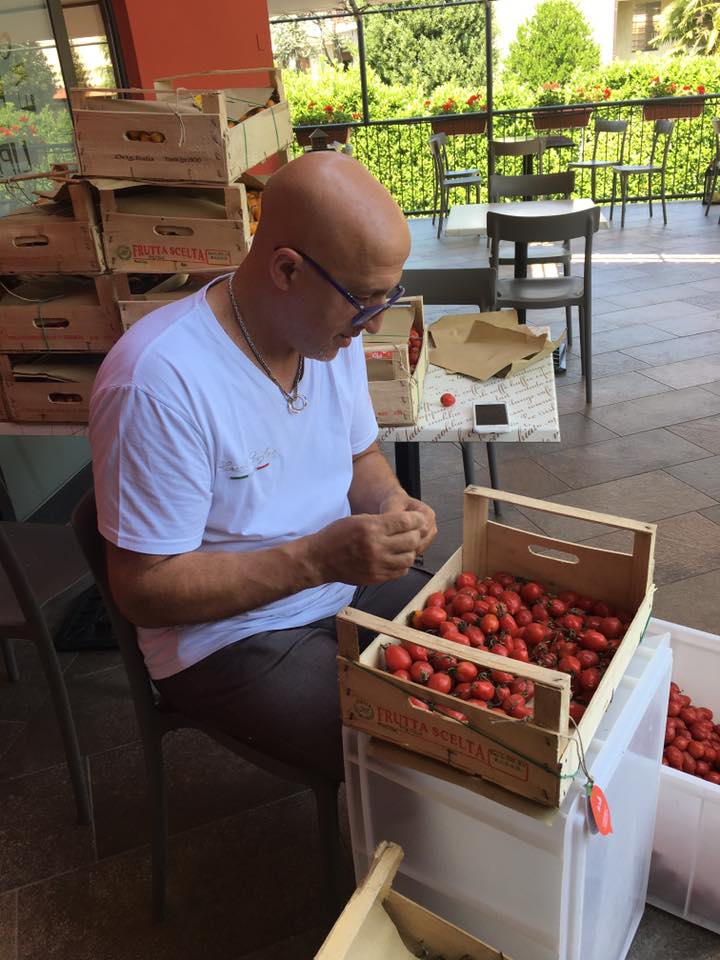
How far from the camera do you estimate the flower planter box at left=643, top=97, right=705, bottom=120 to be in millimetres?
9070

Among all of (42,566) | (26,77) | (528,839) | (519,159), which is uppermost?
A: (26,77)

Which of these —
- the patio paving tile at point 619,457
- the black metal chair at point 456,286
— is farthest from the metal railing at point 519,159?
the black metal chair at point 456,286

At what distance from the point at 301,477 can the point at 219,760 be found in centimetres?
104

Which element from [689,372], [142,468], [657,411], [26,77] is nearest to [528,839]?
[142,468]

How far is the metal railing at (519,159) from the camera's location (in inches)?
379

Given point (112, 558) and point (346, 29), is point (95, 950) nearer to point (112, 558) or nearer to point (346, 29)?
point (112, 558)

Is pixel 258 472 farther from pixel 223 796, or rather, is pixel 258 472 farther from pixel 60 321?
pixel 60 321

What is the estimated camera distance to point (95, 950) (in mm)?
1658

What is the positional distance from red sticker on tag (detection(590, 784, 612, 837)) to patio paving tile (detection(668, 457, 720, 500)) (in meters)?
2.47

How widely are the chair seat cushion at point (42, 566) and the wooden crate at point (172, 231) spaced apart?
766 mm

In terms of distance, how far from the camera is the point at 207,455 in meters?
1.28

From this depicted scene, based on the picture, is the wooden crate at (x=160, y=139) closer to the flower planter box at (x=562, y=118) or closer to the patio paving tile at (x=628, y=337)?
the patio paving tile at (x=628, y=337)

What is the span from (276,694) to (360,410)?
603mm

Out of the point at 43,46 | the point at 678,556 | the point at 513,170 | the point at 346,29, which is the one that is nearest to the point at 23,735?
the point at 678,556
